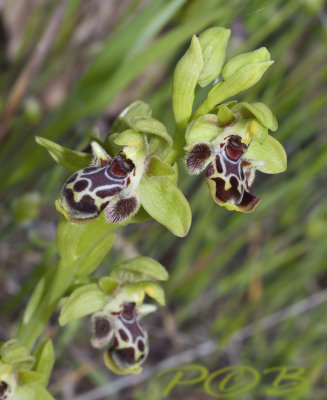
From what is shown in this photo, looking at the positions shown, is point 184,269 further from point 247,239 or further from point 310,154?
point 310,154

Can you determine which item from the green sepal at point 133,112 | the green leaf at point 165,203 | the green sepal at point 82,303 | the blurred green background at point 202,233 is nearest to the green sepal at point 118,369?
the green sepal at point 82,303

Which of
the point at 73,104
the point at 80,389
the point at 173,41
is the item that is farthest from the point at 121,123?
the point at 80,389

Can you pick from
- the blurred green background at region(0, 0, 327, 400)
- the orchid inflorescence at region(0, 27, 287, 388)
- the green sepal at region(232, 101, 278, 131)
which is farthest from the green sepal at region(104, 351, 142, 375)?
the blurred green background at region(0, 0, 327, 400)

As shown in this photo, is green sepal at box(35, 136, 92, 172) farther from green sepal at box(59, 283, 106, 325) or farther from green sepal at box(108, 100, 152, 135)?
green sepal at box(59, 283, 106, 325)

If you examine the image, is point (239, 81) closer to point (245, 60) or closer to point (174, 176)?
point (245, 60)

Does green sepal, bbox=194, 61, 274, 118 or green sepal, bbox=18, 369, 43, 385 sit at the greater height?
green sepal, bbox=194, 61, 274, 118

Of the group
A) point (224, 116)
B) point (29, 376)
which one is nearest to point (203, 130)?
point (224, 116)
